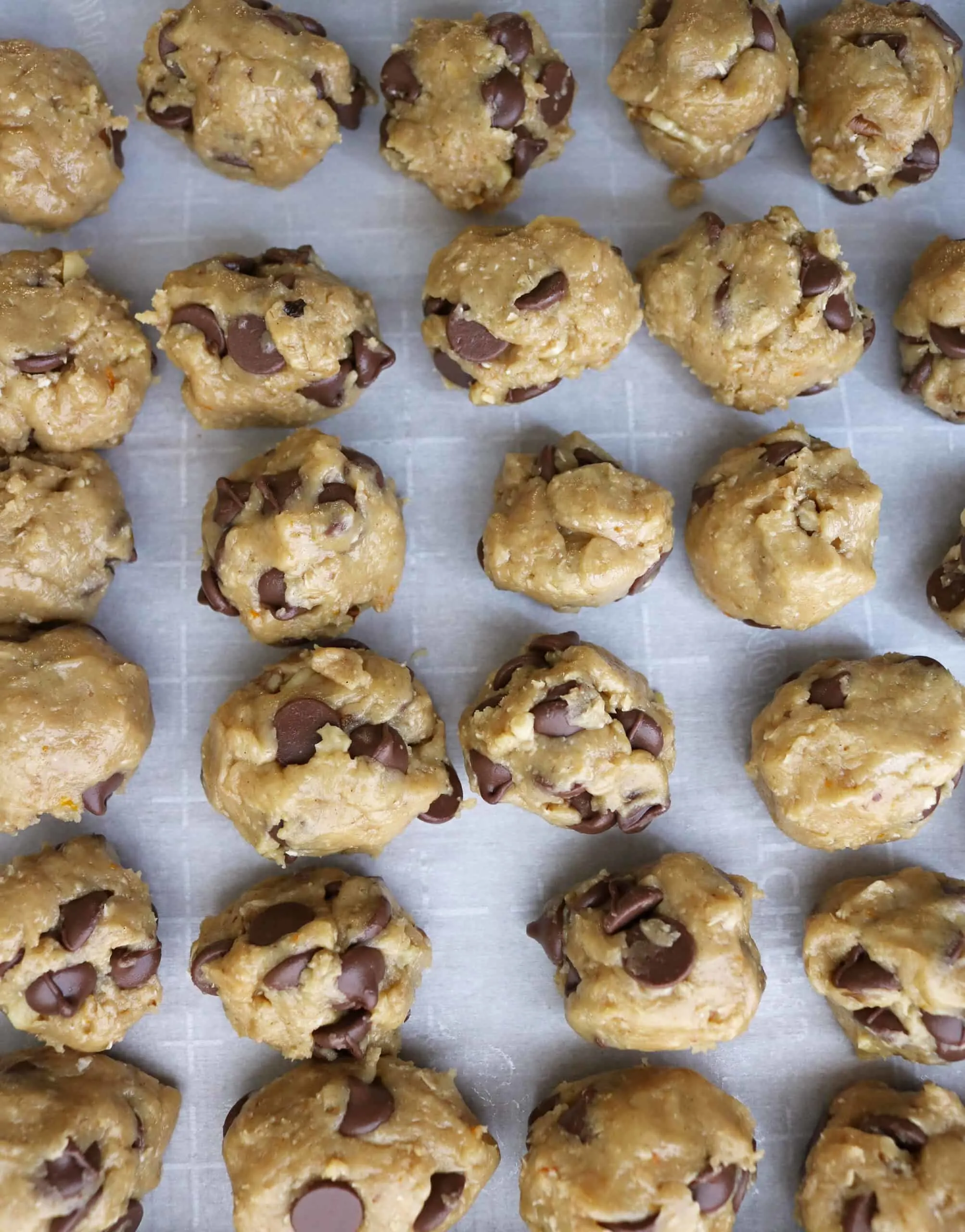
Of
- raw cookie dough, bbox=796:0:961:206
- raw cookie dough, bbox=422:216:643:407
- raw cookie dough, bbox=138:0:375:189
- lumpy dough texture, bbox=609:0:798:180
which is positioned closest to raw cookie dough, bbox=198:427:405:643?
raw cookie dough, bbox=422:216:643:407

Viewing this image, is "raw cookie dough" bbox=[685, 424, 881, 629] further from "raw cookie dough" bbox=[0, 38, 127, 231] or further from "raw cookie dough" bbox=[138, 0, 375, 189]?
"raw cookie dough" bbox=[0, 38, 127, 231]

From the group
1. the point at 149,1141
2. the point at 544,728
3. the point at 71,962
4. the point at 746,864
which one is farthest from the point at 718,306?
the point at 149,1141

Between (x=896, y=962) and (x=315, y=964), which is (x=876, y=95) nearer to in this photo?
(x=896, y=962)

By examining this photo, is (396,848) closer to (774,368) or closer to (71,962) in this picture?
(71,962)

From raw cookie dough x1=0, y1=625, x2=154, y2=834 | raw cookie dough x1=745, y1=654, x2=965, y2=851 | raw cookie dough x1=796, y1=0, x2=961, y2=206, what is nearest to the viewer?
raw cookie dough x1=0, y1=625, x2=154, y2=834

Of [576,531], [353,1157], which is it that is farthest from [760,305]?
[353,1157]

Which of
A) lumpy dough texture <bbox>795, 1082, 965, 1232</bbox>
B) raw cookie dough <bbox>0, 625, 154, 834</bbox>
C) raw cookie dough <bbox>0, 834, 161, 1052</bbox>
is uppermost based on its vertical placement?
raw cookie dough <bbox>0, 625, 154, 834</bbox>

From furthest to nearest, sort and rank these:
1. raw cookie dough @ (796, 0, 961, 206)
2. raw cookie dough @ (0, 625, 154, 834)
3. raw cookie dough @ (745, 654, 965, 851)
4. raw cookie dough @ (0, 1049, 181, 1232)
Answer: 1. raw cookie dough @ (796, 0, 961, 206)
2. raw cookie dough @ (745, 654, 965, 851)
3. raw cookie dough @ (0, 625, 154, 834)
4. raw cookie dough @ (0, 1049, 181, 1232)

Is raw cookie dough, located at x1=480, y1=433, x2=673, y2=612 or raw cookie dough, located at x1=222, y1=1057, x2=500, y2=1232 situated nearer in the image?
raw cookie dough, located at x1=222, y1=1057, x2=500, y2=1232
